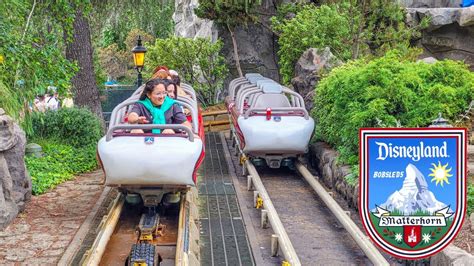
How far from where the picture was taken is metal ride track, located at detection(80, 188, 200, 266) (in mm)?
6879

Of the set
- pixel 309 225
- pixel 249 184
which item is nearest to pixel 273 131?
pixel 249 184

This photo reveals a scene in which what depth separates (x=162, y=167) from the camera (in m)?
8.10

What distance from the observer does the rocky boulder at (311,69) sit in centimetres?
1558

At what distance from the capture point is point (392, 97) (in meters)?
10.8

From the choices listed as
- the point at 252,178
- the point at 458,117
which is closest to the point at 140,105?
the point at 252,178

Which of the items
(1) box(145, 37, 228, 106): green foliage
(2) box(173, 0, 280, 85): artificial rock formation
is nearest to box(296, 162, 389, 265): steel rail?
(1) box(145, 37, 228, 106): green foliage

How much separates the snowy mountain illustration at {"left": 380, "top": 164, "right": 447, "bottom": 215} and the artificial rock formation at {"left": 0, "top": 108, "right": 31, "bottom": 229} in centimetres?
582

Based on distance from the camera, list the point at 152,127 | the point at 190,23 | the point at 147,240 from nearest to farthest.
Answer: the point at 147,240
the point at 152,127
the point at 190,23

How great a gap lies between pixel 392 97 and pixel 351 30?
250 inches

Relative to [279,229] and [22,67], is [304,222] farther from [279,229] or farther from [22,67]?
[22,67]

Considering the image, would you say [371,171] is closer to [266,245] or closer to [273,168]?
[266,245]

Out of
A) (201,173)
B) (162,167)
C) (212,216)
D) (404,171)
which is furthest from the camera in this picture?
(201,173)

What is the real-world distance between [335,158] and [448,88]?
7.20ft

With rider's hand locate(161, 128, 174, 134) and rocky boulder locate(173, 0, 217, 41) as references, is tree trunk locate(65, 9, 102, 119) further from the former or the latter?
rocky boulder locate(173, 0, 217, 41)
